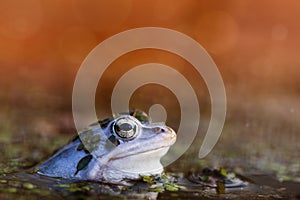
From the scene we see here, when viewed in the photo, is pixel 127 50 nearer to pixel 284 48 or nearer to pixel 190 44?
pixel 190 44

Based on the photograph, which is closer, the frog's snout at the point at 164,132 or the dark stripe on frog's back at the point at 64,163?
the frog's snout at the point at 164,132

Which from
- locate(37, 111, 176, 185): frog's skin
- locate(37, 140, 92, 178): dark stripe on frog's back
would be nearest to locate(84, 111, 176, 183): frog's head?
locate(37, 111, 176, 185): frog's skin

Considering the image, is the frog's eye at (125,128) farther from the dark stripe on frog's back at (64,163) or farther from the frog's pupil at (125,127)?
the dark stripe on frog's back at (64,163)

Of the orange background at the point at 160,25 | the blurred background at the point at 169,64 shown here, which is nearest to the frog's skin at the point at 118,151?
the blurred background at the point at 169,64

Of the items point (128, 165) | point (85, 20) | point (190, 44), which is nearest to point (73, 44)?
point (85, 20)

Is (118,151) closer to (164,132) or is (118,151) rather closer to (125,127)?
(125,127)

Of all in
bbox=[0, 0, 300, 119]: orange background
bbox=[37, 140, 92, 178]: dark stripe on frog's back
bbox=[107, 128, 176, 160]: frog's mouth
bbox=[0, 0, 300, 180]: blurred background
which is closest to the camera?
bbox=[107, 128, 176, 160]: frog's mouth

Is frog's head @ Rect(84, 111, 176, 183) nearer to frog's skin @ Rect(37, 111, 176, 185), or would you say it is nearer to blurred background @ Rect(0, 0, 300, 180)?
frog's skin @ Rect(37, 111, 176, 185)

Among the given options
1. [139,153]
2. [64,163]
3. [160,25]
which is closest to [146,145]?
[139,153]
